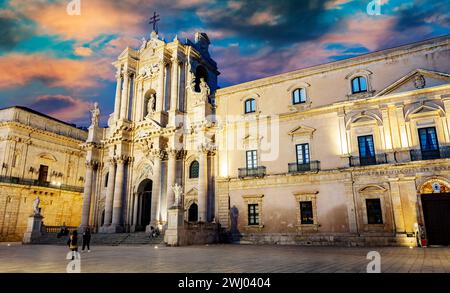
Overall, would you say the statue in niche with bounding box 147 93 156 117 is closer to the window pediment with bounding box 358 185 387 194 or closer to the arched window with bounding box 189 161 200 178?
the arched window with bounding box 189 161 200 178

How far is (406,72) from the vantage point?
895 inches

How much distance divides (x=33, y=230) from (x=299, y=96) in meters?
25.8

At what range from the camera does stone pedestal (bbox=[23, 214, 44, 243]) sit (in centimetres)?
2785

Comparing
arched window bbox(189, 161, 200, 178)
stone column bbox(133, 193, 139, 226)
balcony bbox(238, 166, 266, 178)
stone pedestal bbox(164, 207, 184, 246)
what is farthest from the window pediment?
stone column bbox(133, 193, 139, 226)

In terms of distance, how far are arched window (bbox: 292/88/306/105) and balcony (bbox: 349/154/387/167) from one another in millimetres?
6309

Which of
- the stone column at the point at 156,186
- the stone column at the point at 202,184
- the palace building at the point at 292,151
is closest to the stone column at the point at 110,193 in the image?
the palace building at the point at 292,151

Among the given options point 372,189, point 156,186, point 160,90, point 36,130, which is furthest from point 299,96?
point 36,130

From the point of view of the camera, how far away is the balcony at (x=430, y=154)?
2041 centimetres

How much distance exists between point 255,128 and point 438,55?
45.8 feet

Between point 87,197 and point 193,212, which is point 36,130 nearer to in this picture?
point 87,197

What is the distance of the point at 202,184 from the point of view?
90.1ft

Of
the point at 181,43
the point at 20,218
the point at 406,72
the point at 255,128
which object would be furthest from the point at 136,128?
the point at 406,72

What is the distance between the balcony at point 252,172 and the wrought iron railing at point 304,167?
225 cm

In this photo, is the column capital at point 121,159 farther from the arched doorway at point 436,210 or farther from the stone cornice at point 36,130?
the arched doorway at point 436,210
